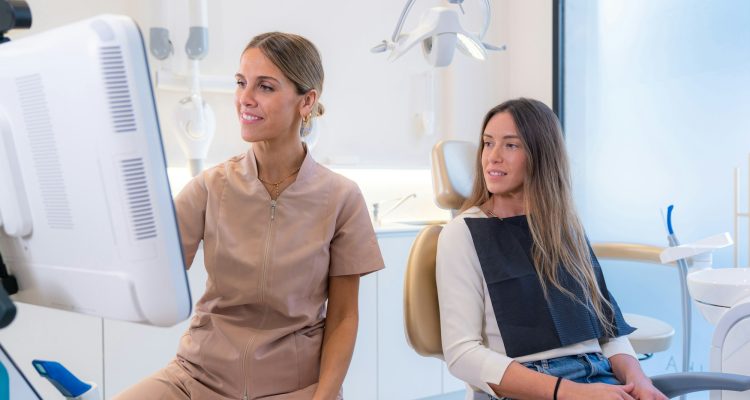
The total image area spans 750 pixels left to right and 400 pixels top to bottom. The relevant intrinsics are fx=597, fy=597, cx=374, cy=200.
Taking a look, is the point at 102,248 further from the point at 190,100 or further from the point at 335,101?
the point at 335,101

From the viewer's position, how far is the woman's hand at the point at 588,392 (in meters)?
1.16

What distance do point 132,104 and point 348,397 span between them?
87.1 inches

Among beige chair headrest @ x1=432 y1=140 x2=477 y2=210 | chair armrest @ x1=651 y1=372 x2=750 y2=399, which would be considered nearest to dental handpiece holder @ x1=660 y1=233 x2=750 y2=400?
chair armrest @ x1=651 y1=372 x2=750 y2=399

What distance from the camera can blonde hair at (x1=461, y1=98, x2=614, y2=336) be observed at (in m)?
1.38

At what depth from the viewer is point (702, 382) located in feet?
3.94

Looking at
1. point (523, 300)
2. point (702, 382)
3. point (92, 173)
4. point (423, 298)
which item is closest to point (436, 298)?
point (423, 298)

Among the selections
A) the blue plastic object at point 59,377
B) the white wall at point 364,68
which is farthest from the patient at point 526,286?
the white wall at point 364,68

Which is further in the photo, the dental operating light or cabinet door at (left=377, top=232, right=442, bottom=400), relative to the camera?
cabinet door at (left=377, top=232, right=442, bottom=400)

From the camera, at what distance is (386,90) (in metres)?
3.33

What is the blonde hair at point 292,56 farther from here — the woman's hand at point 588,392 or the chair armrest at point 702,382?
the chair armrest at point 702,382

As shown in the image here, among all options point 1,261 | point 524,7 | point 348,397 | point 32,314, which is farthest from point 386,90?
point 1,261

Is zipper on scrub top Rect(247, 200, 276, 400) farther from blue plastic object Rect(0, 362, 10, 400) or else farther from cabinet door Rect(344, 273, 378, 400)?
cabinet door Rect(344, 273, 378, 400)

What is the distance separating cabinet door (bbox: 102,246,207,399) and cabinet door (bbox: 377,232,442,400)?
0.81 m

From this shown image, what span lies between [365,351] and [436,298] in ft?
4.26
